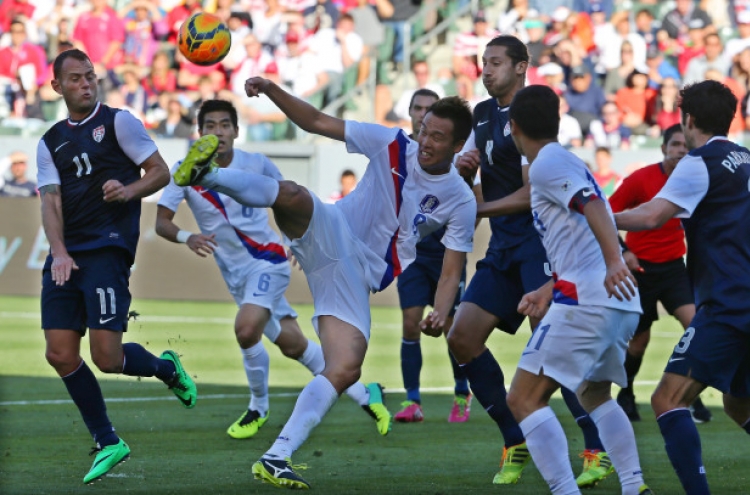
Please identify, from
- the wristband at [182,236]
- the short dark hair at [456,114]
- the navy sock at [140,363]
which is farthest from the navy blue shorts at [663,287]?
the navy sock at [140,363]

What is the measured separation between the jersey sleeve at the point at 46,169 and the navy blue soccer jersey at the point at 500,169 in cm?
275

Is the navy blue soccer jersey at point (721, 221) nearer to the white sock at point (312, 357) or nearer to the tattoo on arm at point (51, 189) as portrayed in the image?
the tattoo on arm at point (51, 189)

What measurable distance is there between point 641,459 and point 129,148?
13.1ft

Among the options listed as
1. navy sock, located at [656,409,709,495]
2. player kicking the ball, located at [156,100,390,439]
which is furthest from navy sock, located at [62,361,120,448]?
navy sock, located at [656,409,709,495]

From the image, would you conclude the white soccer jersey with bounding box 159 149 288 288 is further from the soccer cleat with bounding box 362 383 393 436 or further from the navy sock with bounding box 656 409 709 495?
the navy sock with bounding box 656 409 709 495

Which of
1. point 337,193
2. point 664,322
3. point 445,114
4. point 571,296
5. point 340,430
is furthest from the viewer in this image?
point 337,193

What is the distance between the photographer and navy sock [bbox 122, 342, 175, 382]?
7.81 meters

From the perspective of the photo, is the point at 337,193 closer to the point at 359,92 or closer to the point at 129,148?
the point at 359,92

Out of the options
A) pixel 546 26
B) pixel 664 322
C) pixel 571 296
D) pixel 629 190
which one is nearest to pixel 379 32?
pixel 546 26

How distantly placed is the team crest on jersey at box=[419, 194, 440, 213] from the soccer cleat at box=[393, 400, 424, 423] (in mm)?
3066

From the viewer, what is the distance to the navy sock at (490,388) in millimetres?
7785

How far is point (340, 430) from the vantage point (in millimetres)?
9602

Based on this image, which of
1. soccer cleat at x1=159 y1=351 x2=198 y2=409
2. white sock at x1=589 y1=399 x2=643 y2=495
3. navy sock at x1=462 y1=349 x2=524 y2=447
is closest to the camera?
white sock at x1=589 y1=399 x2=643 y2=495

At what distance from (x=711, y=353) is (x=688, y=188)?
815mm
